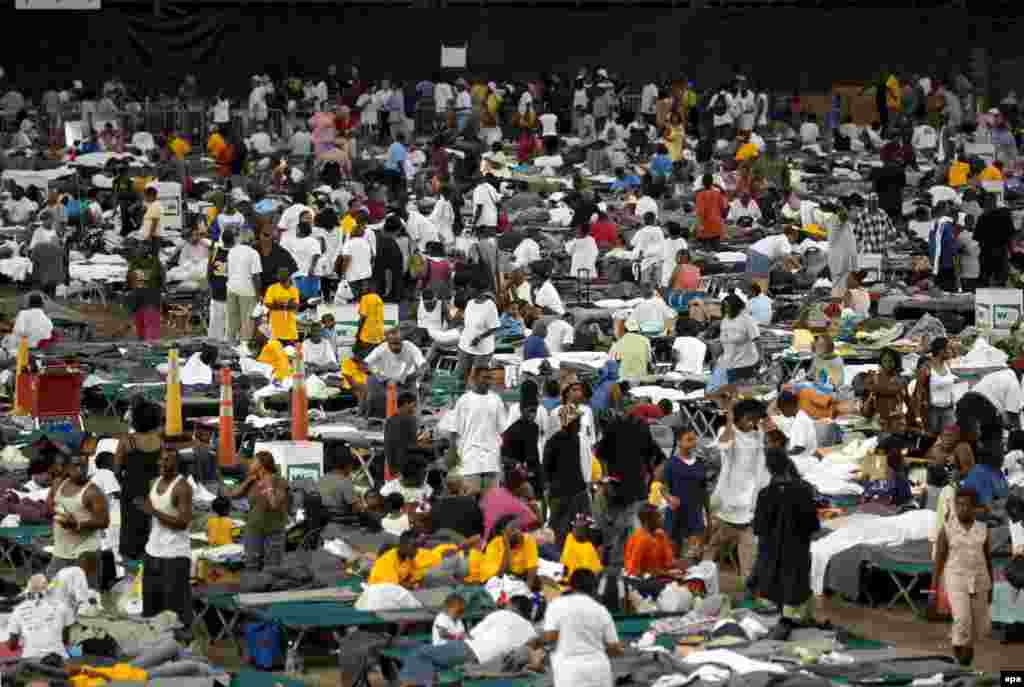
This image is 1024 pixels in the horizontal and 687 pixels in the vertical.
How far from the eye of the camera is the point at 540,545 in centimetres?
1944

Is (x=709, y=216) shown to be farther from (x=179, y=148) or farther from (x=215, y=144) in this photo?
(x=179, y=148)

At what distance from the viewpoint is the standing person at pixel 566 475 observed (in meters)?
19.8

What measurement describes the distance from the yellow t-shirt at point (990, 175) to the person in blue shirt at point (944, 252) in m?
7.47

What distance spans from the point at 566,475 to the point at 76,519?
374 cm

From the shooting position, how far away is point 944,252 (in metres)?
31.6

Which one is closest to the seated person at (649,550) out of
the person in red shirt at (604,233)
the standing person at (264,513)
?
the standing person at (264,513)

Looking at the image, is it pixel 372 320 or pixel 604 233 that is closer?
pixel 372 320

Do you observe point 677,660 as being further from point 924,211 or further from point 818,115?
point 818,115

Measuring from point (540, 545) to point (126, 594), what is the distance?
299cm

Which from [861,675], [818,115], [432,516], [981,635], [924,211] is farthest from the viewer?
[818,115]

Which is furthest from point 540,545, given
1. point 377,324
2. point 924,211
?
point 924,211

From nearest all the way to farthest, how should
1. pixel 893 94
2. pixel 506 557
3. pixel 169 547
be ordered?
pixel 169 547 → pixel 506 557 → pixel 893 94

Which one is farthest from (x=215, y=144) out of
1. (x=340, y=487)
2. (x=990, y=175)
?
(x=340, y=487)

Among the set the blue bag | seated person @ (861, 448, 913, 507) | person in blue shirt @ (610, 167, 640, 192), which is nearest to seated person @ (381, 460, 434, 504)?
the blue bag
